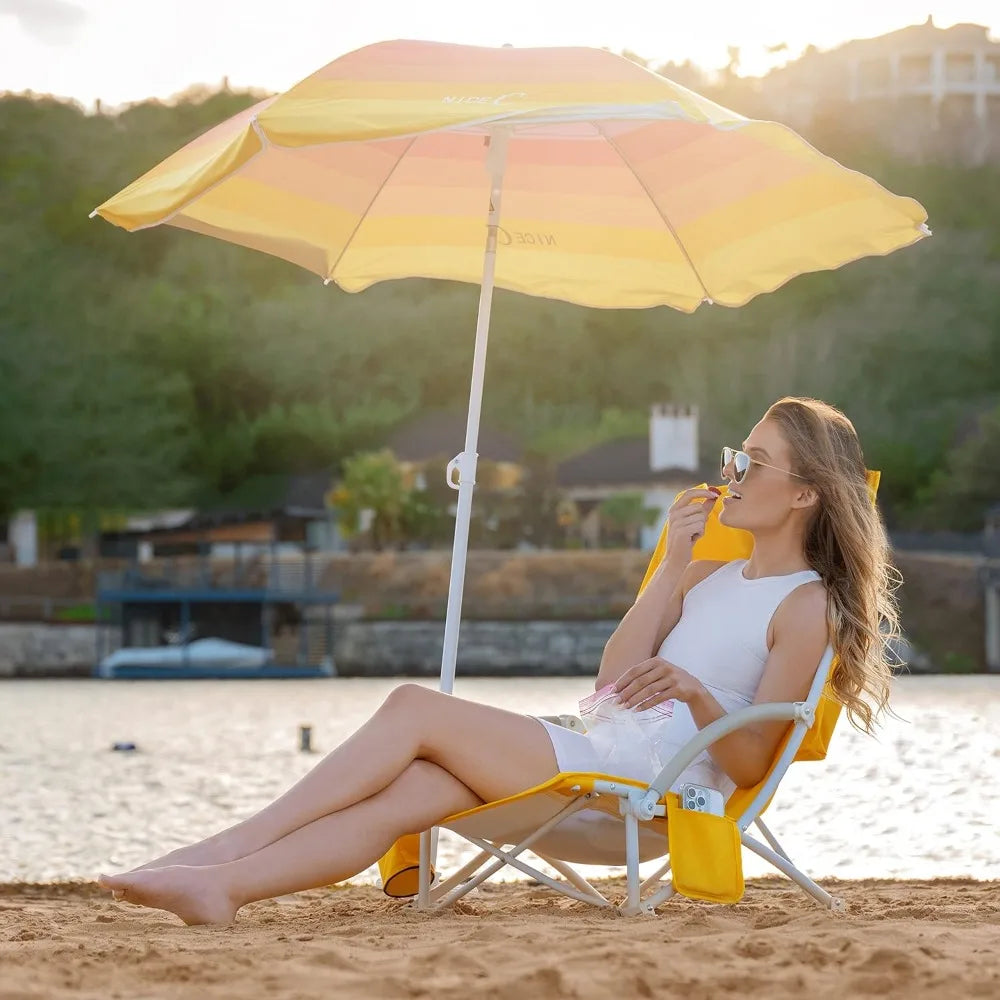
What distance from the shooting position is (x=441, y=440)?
191ft

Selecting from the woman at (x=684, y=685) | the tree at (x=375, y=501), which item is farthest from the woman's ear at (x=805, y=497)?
Answer: the tree at (x=375, y=501)

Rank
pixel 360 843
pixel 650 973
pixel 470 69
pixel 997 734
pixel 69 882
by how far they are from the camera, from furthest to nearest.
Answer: pixel 997 734, pixel 69 882, pixel 470 69, pixel 360 843, pixel 650 973

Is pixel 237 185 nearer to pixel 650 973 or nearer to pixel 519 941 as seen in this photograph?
pixel 519 941

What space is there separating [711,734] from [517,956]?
693 millimetres

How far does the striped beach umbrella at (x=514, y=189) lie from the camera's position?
3109mm

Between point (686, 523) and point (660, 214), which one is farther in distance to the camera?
point (660, 214)

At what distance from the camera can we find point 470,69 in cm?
338

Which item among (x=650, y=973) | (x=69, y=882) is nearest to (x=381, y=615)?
(x=69, y=882)

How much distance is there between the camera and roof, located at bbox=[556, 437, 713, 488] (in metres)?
46.6

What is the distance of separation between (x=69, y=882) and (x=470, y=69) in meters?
2.71

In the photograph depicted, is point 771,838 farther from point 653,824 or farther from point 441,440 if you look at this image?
point 441,440

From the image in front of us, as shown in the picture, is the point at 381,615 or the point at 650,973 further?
the point at 381,615

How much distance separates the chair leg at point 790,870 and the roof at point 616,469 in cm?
4192

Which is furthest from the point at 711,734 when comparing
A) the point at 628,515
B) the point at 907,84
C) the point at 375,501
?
the point at 907,84
